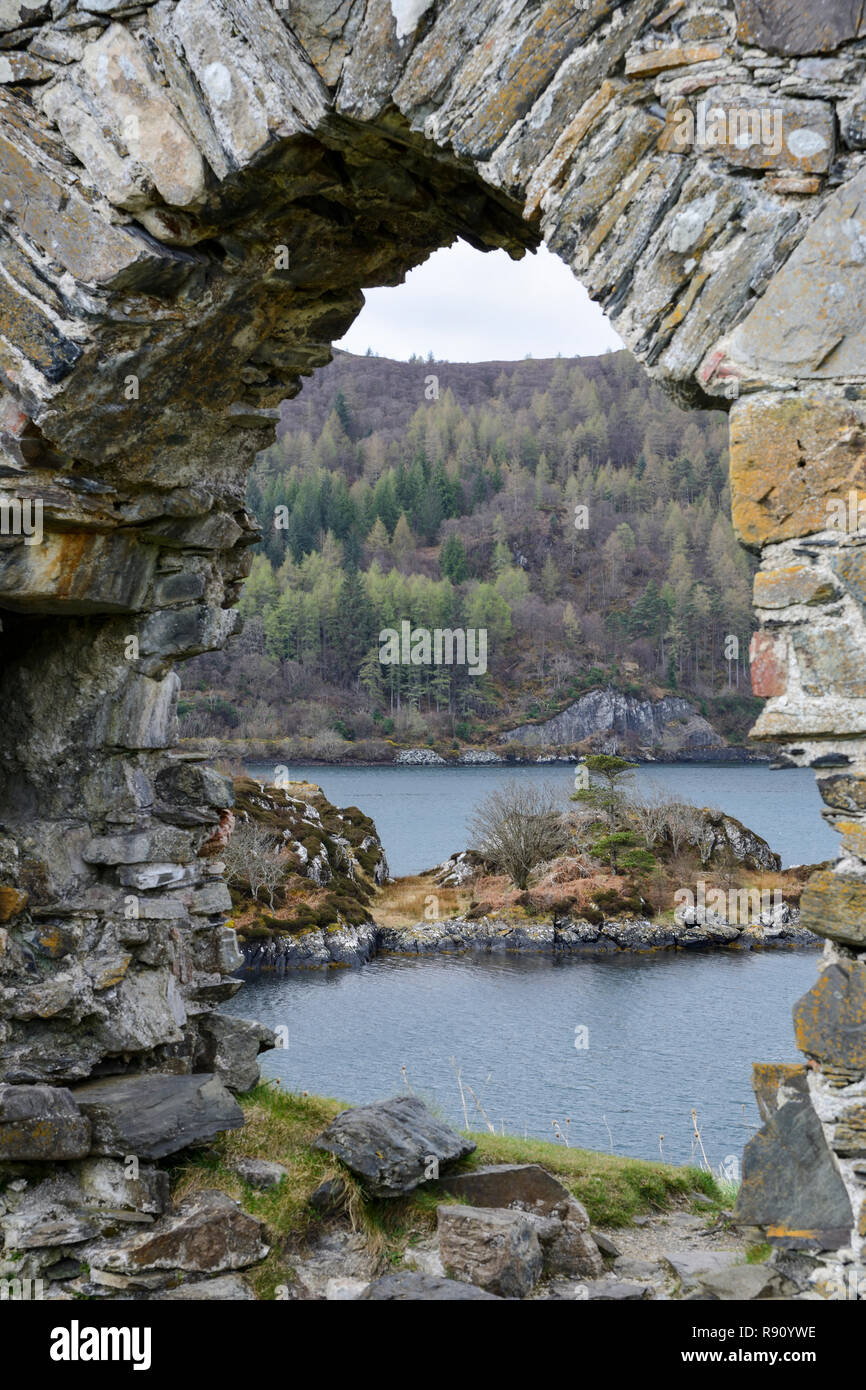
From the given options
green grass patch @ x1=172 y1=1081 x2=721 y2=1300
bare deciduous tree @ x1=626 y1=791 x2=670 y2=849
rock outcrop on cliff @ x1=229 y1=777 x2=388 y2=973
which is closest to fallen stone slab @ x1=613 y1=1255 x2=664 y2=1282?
green grass patch @ x1=172 y1=1081 x2=721 y2=1300

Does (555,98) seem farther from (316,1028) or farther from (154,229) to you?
(316,1028)

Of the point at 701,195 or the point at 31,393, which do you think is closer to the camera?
the point at 701,195

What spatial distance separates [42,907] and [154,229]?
11.9 feet

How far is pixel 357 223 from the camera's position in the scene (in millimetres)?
5219

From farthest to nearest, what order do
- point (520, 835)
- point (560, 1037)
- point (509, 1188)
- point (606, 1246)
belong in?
point (520, 835) < point (560, 1037) < point (509, 1188) < point (606, 1246)

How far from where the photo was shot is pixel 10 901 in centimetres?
621

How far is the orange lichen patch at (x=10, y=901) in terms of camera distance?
6.20m

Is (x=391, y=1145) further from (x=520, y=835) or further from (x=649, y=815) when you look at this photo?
(x=649, y=815)

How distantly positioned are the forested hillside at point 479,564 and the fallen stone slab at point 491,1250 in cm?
5059

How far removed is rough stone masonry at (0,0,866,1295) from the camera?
3643mm

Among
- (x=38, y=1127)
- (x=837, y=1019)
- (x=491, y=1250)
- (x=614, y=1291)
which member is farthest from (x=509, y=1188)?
(x=837, y=1019)

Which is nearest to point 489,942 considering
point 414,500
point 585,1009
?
point 585,1009

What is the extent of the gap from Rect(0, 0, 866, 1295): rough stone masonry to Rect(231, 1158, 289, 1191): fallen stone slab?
31 cm

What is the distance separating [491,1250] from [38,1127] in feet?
7.27
